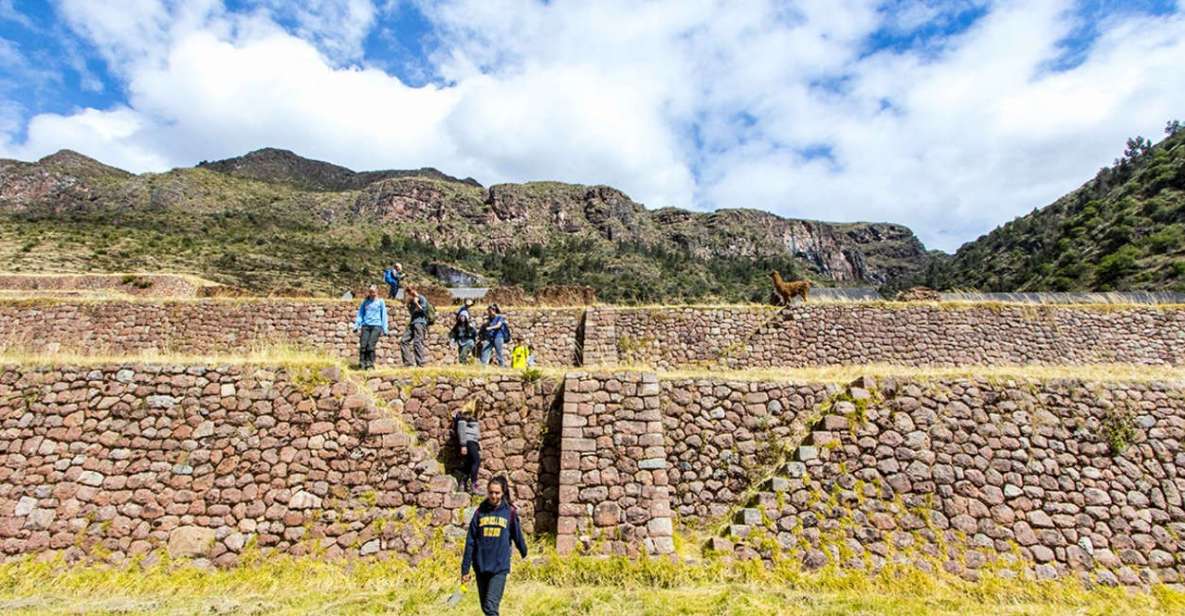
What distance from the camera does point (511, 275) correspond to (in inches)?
3073

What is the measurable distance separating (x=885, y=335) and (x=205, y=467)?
1684 centimetres

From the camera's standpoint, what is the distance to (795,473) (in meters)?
8.27

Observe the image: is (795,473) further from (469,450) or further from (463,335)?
(463,335)

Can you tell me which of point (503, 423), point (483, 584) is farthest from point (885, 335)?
point (483, 584)

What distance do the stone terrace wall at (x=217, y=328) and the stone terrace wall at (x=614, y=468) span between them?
807 cm

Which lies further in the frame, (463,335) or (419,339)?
(463,335)

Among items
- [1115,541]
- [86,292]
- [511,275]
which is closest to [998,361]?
[1115,541]

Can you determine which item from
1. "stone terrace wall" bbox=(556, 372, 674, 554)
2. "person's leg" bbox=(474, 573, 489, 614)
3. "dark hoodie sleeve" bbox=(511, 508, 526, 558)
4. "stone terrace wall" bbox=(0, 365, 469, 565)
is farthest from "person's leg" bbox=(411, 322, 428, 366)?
"person's leg" bbox=(474, 573, 489, 614)

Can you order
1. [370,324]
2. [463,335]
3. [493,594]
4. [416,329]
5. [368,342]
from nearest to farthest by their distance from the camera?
[493,594] < [368,342] < [370,324] < [416,329] < [463,335]

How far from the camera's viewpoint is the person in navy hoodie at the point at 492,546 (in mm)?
5707

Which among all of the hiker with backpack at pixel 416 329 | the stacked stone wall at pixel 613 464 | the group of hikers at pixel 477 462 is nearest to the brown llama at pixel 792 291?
the group of hikers at pixel 477 462

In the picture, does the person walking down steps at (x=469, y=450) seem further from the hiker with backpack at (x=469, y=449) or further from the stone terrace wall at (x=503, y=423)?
the stone terrace wall at (x=503, y=423)

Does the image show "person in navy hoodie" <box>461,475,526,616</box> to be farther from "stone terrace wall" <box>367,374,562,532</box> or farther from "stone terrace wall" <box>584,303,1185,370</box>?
"stone terrace wall" <box>584,303,1185,370</box>

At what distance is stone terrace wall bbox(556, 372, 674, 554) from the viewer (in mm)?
7789
